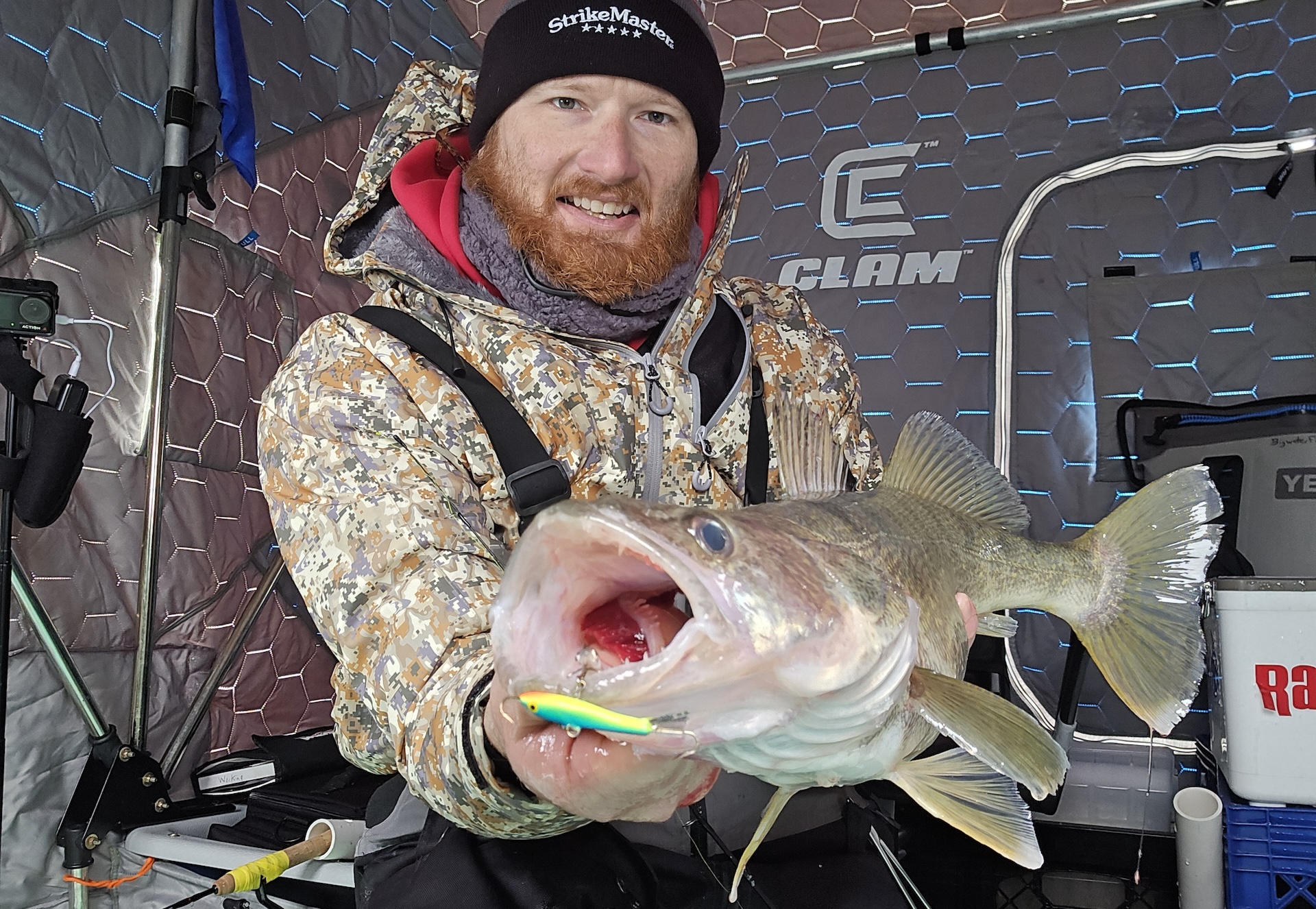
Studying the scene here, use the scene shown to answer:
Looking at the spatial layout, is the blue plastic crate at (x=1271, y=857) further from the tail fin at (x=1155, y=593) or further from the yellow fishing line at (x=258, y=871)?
the yellow fishing line at (x=258, y=871)

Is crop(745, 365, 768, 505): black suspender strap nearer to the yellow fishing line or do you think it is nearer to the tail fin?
the tail fin

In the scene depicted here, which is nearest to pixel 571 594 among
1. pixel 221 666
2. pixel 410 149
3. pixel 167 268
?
pixel 410 149

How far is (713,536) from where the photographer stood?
602 millimetres

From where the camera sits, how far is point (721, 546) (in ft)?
1.97

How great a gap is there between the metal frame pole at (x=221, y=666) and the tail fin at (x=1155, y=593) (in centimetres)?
177

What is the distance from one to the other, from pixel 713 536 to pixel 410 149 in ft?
3.97

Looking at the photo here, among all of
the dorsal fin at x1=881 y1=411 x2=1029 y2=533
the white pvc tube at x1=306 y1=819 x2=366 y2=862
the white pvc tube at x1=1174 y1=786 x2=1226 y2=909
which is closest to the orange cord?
the white pvc tube at x1=306 y1=819 x2=366 y2=862

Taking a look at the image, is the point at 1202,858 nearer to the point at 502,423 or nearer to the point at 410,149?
the point at 502,423

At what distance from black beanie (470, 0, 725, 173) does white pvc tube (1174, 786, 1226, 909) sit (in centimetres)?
152

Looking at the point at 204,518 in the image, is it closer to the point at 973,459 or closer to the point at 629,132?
the point at 629,132

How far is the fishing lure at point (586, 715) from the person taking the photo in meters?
0.55

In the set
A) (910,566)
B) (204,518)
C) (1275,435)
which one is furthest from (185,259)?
(1275,435)

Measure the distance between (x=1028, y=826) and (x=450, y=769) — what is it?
1.61ft

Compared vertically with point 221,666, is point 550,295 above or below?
above
